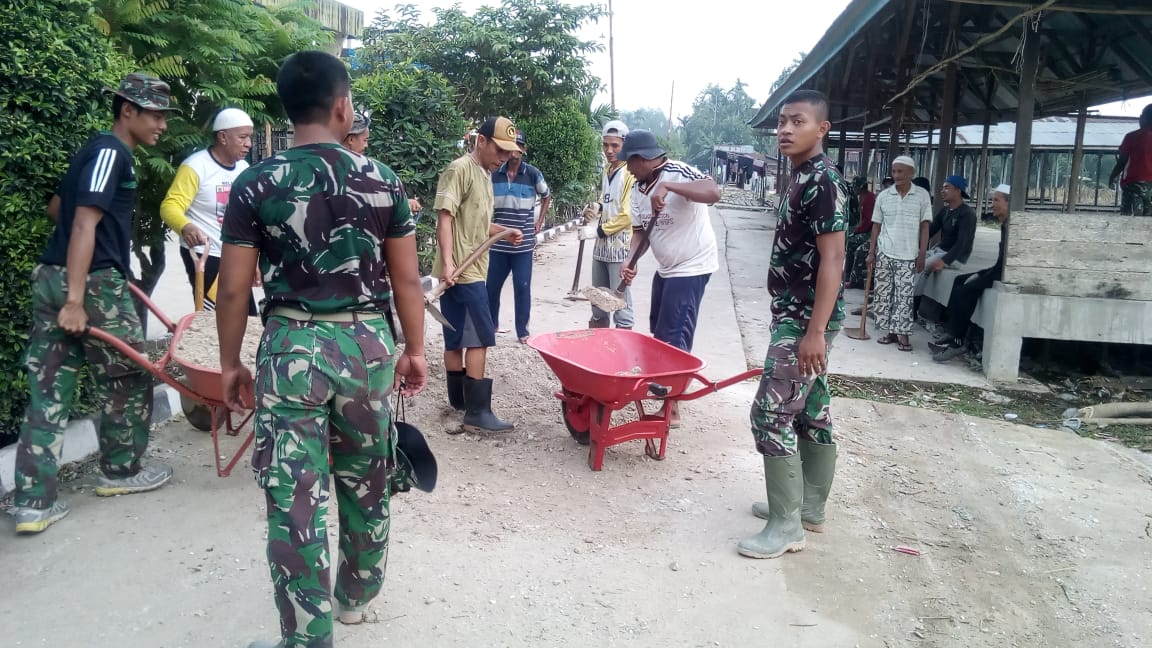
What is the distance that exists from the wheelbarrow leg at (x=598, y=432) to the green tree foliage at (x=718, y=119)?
60.9 m

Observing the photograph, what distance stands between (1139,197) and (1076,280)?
234 cm

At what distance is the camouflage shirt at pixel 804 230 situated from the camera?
3.19 m

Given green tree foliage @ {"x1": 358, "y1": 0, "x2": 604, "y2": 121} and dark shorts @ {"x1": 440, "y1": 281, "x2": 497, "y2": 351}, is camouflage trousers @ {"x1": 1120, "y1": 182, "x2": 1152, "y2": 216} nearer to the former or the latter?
dark shorts @ {"x1": 440, "y1": 281, "x2": 497, "y2": 351}

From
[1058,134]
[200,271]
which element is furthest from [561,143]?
[1058,134]

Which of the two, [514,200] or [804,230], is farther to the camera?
[514,200]

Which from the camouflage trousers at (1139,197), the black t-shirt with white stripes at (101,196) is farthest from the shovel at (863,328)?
the black t-shirt with white stripes at (101,196)

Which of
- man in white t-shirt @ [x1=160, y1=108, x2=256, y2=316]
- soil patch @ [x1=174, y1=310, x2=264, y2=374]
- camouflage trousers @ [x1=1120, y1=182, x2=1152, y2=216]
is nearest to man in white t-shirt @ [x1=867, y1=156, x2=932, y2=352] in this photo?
camouflage trousers @ [x1=1120, y1=182, x2=1152, y2=216]

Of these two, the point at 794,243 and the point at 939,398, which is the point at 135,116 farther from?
the point at 939,398

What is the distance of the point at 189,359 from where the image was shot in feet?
12.5

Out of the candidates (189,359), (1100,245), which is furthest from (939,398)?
(189,359)

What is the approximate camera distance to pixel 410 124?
7.11m

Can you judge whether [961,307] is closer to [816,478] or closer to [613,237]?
[613,237]

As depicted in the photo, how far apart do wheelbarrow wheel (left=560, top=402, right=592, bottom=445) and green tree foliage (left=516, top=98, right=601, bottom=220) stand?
10.1m

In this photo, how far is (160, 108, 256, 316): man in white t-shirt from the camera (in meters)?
4.49
